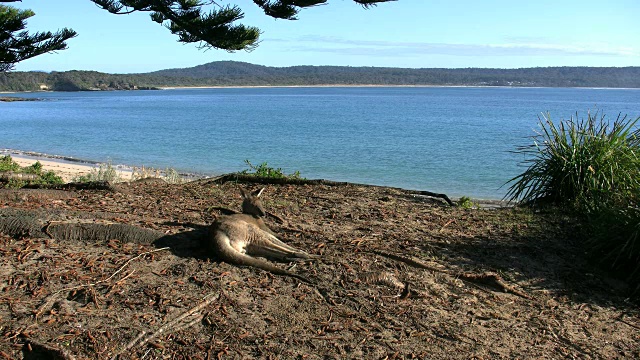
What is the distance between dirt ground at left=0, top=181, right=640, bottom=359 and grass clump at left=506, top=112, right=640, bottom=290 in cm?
33

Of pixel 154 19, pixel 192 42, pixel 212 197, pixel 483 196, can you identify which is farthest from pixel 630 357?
pixel 483 196

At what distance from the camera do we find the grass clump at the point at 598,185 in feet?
21.2

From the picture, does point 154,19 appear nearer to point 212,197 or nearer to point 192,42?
point 192,42

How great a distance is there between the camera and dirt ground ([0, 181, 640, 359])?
4449 millimetres

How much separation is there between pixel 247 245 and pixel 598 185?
16.3ft

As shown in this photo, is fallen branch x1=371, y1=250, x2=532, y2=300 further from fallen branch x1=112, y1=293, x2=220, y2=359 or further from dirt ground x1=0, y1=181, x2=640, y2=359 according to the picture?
fallen branch x1=112, y1=293, x2=220, y2=359

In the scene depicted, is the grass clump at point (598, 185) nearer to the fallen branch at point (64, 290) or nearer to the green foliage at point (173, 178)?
the fallen branch at point (64, 290)

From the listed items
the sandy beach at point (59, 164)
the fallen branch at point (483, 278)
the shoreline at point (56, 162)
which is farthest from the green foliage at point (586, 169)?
the shoreline at point (56, 162)

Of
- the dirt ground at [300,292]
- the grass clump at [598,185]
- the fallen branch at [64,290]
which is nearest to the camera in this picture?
the dirt ground at [300,292]

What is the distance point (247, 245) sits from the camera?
5.76 m

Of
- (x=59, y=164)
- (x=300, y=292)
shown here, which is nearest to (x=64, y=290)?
(x=300, y=292)

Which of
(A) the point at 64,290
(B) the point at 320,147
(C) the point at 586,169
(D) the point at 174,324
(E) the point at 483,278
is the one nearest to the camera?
Result: (D) the point at 174,324

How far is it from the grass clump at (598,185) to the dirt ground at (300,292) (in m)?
0.33

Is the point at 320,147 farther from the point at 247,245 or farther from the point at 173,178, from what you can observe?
the point at 247,245
